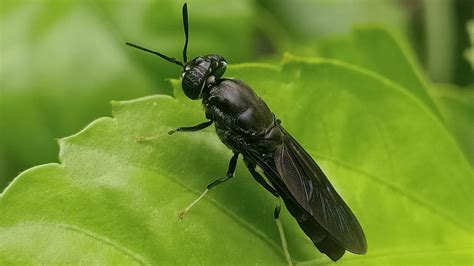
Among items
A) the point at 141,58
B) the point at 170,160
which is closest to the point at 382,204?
the point at 170,160

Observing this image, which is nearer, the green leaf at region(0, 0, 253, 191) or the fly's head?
the fly's head

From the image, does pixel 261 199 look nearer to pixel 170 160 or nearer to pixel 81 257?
pixel 170 160

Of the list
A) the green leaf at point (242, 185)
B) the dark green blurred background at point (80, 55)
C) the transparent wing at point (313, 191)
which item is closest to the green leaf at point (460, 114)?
the dark green blurred background at point (80, 55)

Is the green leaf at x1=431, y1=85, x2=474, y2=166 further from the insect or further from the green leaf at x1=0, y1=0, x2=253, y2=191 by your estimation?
the insect

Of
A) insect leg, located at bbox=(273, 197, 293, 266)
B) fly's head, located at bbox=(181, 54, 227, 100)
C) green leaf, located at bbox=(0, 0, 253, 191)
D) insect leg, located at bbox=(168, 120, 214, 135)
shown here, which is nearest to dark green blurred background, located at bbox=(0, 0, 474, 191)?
green leaf, located at bbox=(0, 0, 253, 191)

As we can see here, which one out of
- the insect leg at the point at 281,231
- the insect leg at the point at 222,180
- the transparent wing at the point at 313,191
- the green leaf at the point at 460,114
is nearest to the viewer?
the insect leg at the point at 222,180

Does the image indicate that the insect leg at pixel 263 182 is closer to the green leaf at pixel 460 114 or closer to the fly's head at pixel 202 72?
the fly's head at pixel 202 72
